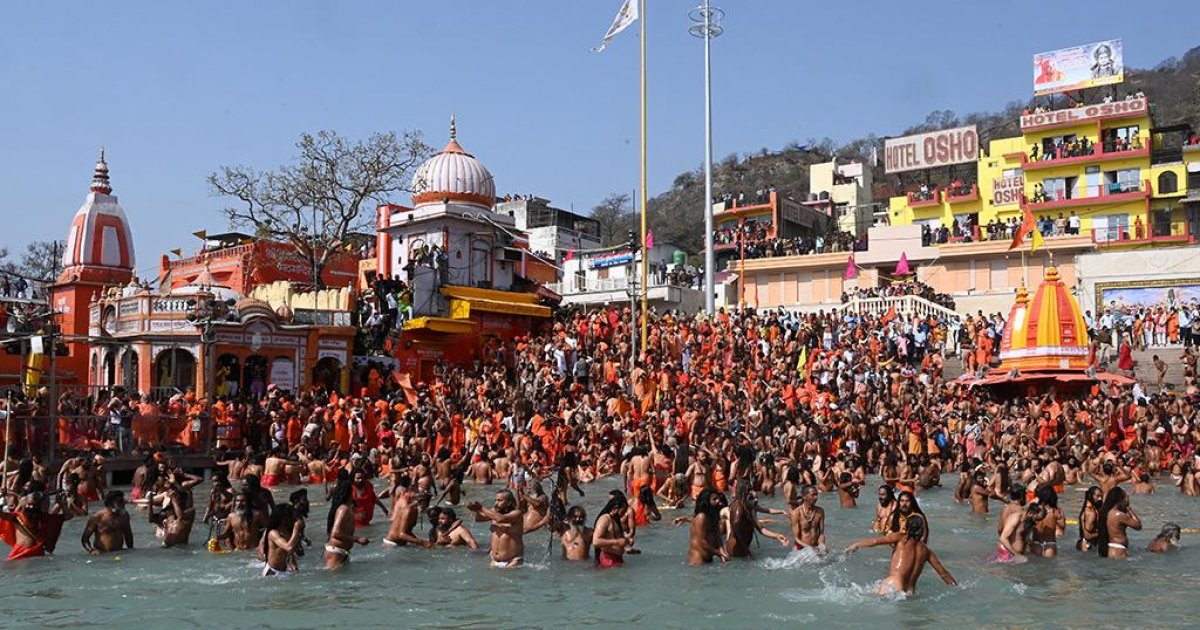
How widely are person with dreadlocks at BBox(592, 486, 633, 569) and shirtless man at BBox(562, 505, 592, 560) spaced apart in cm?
28

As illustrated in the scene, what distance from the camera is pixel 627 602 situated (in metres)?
11.2

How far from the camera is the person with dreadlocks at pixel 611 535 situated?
491 inches

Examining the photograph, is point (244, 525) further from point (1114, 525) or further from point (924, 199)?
point (924, 199)

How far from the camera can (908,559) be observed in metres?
10.6

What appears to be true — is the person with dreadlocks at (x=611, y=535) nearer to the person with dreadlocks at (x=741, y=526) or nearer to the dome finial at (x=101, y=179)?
the person with dreadlocks at (x=741, y=526)

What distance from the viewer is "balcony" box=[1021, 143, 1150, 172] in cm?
4478

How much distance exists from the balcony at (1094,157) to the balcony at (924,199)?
4.02 metres

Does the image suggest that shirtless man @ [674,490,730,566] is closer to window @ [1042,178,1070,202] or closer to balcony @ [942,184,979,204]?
window @ [1042,178,1070,202]

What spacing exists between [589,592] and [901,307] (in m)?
23.7

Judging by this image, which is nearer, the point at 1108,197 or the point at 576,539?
the point at 576,539

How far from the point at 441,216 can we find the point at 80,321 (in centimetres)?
1200

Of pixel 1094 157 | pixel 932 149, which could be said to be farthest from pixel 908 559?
pixel 932 149

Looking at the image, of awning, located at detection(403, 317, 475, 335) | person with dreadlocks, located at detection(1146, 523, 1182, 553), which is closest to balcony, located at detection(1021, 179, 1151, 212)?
awning, located at detection(403, 317, 475, 335)

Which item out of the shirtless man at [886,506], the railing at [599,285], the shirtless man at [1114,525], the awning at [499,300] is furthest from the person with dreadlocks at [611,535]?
the railing at [599,285]
